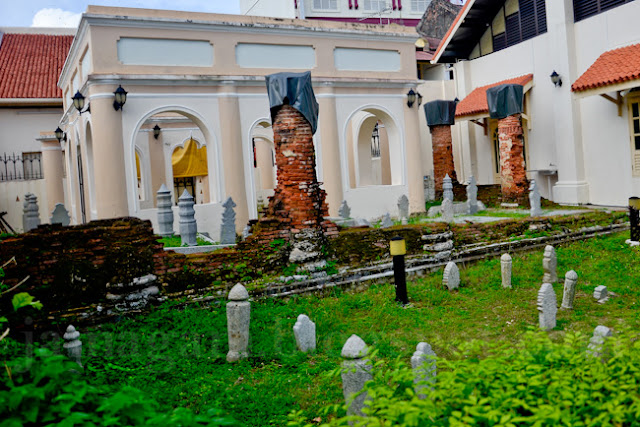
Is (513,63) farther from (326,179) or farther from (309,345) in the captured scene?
(309,345)

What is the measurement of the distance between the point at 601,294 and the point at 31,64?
2431cm

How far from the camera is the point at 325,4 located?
33.5 m

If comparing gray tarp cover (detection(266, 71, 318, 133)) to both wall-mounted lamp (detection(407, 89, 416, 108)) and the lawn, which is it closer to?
the lawn

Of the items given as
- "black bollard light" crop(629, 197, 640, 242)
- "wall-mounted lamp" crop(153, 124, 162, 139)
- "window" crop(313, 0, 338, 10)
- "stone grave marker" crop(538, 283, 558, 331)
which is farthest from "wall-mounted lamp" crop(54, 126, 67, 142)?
"stone grave marker" crop(538, 283, 558, 331)

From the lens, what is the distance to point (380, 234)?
1117 cm

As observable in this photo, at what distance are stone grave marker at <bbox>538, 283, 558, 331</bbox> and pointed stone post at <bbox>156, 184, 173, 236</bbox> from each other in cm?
870

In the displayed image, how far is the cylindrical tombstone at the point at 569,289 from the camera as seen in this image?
888 cm

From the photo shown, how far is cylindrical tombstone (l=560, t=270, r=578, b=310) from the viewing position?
350 inches

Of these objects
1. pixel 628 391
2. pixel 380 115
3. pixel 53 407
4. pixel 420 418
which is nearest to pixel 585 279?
pixel 628 391

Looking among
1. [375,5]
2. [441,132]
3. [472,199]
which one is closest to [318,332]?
[472,199]

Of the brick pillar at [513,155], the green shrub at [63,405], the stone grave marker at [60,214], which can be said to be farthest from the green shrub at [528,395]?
the brick pillar at [513,155]

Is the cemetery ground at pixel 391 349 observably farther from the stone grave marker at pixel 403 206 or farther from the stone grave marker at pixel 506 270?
the stone grave marker at pixel 403 206

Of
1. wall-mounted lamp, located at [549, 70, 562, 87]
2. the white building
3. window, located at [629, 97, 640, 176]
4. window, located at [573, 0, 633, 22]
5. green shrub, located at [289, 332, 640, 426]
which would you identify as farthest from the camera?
wall-mounted lamp, located at [549, 70, 562, 87]

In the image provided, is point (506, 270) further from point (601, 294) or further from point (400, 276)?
point (400, 276)
